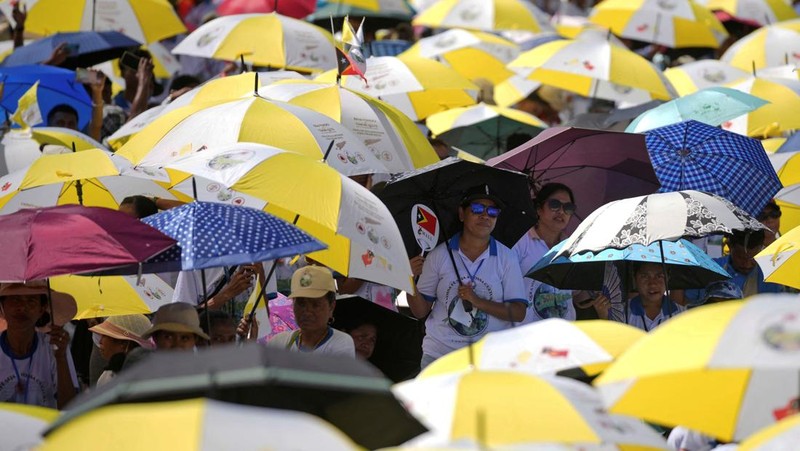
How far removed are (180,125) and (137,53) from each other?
4.91 m

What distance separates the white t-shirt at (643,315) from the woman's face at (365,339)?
157cm

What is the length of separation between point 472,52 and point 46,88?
15.0 ft

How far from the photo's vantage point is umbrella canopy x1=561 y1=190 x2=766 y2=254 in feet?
29.3

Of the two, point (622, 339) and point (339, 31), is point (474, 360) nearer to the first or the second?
point (622, 339)

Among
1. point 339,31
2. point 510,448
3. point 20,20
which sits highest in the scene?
point 510,448

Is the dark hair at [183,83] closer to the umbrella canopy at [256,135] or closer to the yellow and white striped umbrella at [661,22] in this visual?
the umbrella canopy at [256,135]

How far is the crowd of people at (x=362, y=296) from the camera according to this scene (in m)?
8.30

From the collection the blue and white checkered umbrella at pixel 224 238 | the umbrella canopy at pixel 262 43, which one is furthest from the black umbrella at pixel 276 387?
the umbrella canopy at pixel 262 43

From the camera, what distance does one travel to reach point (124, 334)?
8.89 m

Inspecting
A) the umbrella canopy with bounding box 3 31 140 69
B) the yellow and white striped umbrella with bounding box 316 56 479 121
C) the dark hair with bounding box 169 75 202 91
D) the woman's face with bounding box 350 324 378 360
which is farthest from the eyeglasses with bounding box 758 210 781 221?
the umbrella canopy with bounding box 3 31 140 69

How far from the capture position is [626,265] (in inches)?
397

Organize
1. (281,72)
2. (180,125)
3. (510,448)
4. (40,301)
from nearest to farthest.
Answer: (510,448) < (40,301) < (180,125) < (281,72)

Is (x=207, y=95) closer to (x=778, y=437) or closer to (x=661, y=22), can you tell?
(x=778, y=437)

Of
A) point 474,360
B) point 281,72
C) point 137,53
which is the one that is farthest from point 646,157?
point 137,53
